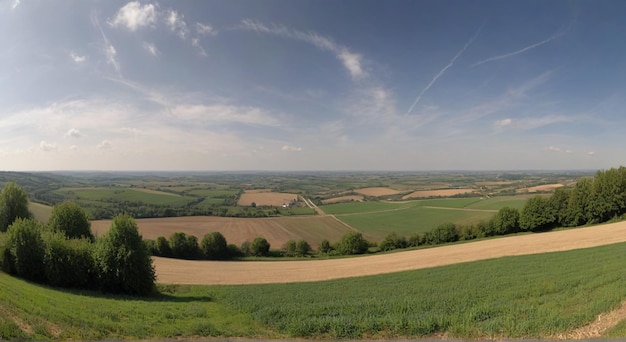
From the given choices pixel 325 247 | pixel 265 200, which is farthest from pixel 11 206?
pixel 265 200

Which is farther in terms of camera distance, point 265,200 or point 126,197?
point 265,200

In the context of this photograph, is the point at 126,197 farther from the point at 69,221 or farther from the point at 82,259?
the point at 82,259

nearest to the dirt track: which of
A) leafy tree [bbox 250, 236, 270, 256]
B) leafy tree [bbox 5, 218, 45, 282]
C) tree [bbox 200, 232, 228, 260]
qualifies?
tree [bbox 200, 232, 228, 260]

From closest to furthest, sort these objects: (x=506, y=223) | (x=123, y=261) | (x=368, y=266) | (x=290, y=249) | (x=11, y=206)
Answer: (x=123, y=261), (x=11, y=206), (x=368, y=266), (x=506, y=223), (x=290, y=249)

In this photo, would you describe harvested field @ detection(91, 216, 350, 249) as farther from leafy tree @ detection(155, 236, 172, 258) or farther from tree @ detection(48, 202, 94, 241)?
tree @ detection(48, 202, 94, 241)

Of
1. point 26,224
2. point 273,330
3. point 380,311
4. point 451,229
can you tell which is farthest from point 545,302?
point 451,229

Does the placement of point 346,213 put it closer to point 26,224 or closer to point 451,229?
point 451,229
